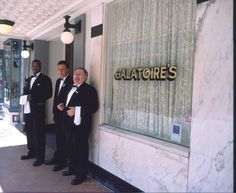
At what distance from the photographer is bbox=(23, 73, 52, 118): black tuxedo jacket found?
4566 mm

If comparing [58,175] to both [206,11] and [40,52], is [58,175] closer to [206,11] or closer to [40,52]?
[206,11]

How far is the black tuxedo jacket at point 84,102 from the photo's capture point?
3859mm

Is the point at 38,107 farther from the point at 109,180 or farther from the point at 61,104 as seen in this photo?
the point at 109,180

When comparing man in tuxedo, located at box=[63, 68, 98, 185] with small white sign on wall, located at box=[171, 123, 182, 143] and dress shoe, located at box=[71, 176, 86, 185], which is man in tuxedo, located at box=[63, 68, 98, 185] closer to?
dress shoe, located at box=[71, 176, 86, 185]

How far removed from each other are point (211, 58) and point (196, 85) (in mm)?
282

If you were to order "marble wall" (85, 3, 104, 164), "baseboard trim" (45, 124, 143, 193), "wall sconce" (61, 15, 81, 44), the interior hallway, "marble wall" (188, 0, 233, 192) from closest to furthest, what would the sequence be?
"marble wall" (188, 0, 233, 192), "baseboard trim" (45, 124, 143, 193), the interior hallway, "marble wall" (85, 3, 104, 164), "wall sconce" (61, 15, 81, 44)

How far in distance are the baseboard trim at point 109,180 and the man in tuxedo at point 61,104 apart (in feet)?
1.67

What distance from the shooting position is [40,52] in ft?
23.8

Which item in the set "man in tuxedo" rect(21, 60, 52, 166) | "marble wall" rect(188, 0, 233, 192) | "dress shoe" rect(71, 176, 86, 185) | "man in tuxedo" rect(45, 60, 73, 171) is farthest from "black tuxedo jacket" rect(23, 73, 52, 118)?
"marble wall" rect(188, 0, 233, 192)

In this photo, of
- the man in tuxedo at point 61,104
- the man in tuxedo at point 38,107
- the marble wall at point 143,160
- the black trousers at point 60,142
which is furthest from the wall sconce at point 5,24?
the marble wall at point 143,160

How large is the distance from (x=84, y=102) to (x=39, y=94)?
3.51ft

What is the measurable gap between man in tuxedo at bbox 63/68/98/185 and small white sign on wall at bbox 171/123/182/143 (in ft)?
4.35

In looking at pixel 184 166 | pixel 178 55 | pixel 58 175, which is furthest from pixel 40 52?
pixel 184 166

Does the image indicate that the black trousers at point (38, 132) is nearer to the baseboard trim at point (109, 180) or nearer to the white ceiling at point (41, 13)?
the baseboard trim at point (109, 180)
